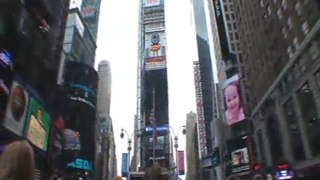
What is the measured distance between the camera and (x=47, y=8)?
46.4 metres

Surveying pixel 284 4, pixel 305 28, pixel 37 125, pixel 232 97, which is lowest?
pixel 37 125

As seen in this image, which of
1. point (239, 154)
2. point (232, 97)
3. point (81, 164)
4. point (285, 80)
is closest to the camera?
point (285, 80)

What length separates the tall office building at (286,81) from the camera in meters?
39.8

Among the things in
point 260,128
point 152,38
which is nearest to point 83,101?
point 260,128

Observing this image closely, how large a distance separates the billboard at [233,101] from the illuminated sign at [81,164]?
3697 centimetres

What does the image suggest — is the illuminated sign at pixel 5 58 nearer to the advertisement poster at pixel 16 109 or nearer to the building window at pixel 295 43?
the advertisement poster at pixel 16 109

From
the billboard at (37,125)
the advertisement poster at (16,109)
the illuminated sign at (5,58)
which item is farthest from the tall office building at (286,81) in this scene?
the illuminated sign at (5,58)

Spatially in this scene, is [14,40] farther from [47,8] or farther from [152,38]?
[152,38]

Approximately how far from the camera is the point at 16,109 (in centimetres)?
3083

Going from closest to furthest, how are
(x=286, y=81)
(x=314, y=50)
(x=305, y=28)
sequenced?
(x=314, y=50) → (x=305, y=28) → (x=286, y=81)

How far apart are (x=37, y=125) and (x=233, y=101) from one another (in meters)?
57.4

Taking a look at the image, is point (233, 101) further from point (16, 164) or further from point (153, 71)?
point (153, 71)

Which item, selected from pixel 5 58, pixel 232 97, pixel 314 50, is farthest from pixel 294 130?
pixel 232 97

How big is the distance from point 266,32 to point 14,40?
130 ft
